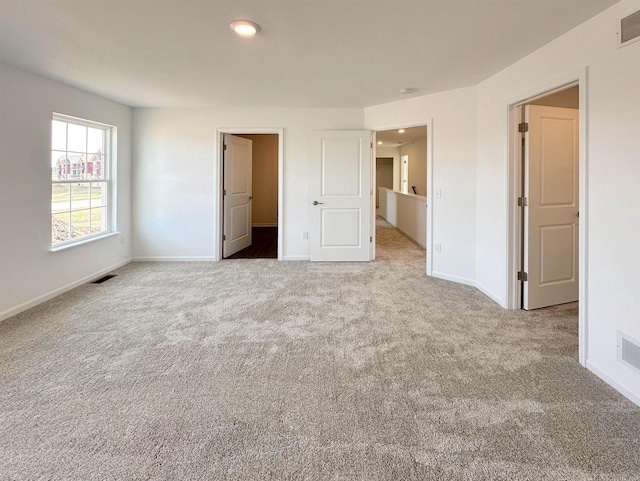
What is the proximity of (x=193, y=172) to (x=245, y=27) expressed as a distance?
337cm

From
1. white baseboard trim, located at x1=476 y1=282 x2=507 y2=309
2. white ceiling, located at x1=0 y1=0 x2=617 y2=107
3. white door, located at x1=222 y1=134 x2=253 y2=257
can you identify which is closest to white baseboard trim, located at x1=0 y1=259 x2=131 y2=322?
white door, located at x1=222 y1=134 x2=253 y2=257

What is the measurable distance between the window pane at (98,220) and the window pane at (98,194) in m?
0.08

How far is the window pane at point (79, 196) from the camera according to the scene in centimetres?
444

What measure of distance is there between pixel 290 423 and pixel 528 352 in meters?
1.82

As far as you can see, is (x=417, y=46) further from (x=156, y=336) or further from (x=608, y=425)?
(x=156, y=336)

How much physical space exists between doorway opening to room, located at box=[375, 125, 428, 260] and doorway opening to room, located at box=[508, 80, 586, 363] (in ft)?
6.94

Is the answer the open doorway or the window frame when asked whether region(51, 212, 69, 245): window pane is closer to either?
the window frame

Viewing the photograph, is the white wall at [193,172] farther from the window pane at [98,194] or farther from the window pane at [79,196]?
the window pane at [79,196]

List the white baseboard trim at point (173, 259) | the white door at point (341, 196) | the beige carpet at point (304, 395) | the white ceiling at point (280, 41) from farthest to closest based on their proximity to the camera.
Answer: the white baseboard trim at point (173, 259)
the white door at point (341, 196)
the white ceiling at point (280, 41)
the beige carpet at point (304, 395)

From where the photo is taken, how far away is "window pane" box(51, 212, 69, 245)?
4.11m

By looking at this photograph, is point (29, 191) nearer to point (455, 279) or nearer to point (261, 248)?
point (261, 248)

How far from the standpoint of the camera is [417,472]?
152 centimetres

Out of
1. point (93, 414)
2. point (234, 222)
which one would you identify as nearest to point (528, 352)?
point (93, 414)

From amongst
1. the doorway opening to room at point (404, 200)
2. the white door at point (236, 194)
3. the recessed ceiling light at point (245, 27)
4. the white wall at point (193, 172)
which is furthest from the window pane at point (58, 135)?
the doorway opening to room at point (404, 200)
